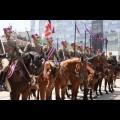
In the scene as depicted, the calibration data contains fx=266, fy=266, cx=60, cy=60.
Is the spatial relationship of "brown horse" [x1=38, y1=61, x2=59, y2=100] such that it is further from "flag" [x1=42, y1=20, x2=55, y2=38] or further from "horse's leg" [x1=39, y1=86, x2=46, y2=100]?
"flag" [x1=42, y1=20, x2=55, y2=38]

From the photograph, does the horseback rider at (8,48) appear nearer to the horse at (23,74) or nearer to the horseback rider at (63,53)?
the horse at (23,74)

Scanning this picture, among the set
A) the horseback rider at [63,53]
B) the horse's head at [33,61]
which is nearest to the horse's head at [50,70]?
the horse's head at [33,61]

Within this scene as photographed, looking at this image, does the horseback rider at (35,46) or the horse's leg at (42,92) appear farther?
the horseback rider at (35,46)

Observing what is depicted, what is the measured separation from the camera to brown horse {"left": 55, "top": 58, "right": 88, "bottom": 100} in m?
10.2

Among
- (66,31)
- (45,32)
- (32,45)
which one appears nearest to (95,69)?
(45,32)

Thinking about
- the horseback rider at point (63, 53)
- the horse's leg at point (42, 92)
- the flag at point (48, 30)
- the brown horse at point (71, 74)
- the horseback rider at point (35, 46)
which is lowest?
the horse's leg at point (42, 92)

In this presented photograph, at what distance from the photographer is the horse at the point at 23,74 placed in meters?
7.72

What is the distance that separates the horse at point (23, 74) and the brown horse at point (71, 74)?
2.30m

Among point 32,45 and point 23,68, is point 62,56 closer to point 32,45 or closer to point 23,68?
point 32,45

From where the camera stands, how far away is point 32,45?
9742 mm

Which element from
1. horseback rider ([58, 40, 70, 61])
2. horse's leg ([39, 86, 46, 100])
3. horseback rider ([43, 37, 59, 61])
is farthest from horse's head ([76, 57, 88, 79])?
horseback rider ([58, 40, 70, 61])

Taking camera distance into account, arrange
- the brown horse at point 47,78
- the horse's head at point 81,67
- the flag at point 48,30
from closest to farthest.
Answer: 1. the brown horse at point 47,78
2. the horse's head at point 81,67
3. the flag at point 48,30

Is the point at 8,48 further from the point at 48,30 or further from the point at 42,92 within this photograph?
the point at 48,30

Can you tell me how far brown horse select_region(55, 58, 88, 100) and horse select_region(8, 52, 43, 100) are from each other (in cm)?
230
